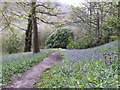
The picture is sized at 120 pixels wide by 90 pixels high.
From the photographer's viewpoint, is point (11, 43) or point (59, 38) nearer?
point (11, 43)

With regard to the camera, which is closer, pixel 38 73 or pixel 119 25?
pixel 38 73

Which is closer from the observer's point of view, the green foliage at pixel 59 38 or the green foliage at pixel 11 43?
the green foliage at pixel 11 43

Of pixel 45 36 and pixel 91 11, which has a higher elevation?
pixel 91 11

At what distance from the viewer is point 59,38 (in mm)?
16672

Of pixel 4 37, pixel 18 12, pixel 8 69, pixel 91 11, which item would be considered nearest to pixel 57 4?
pixel 18 12

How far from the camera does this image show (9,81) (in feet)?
16.3

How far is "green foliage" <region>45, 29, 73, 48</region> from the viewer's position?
16.4 metres

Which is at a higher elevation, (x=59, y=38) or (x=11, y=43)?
(x=59, y=38)

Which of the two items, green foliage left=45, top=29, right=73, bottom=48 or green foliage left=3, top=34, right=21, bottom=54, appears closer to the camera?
green foliage left=3, top=34, right=21, bottom=54

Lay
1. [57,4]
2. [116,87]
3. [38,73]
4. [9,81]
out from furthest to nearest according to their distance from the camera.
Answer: [57,4]
[38,73]
[9,81]
[116,87]

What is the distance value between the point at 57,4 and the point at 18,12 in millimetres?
2533

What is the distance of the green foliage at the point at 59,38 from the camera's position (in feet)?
53.9

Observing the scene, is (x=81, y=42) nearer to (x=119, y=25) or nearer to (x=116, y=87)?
(x=119, y=25)

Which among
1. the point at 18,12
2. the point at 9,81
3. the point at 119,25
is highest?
the point at 18,12
